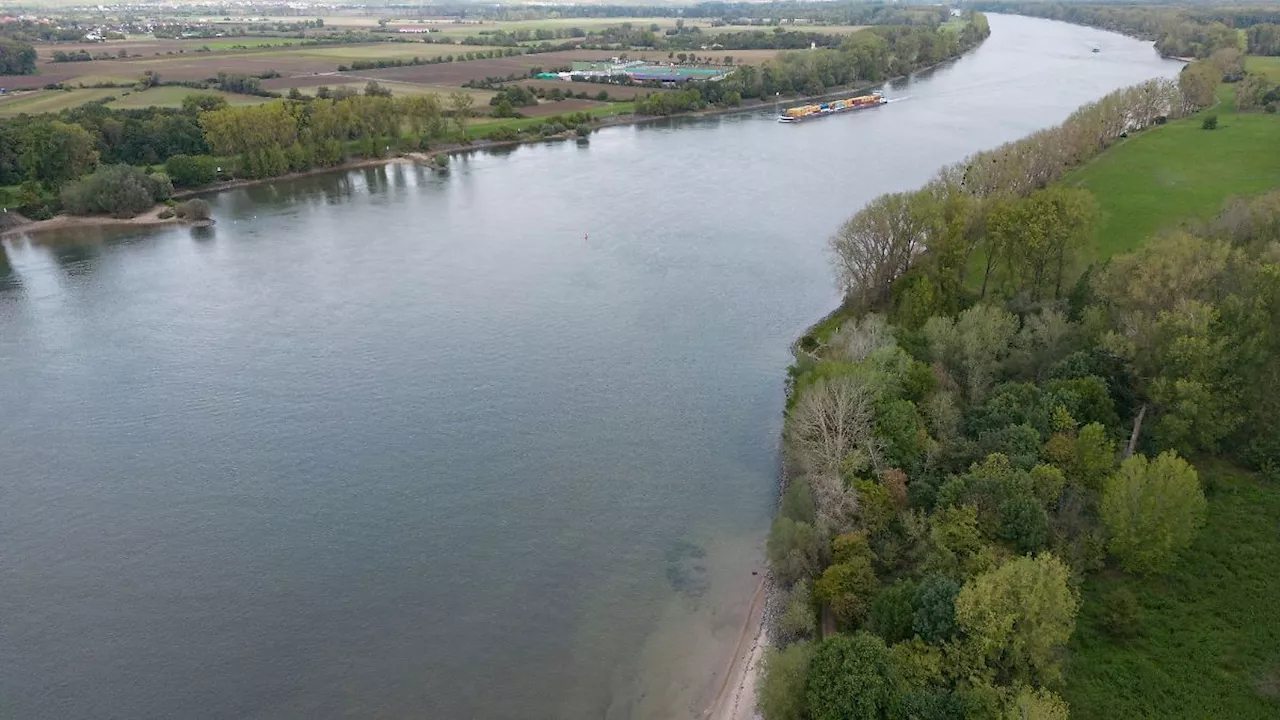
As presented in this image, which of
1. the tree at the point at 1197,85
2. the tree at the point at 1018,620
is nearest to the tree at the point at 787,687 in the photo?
the tree at the point at 1018,620

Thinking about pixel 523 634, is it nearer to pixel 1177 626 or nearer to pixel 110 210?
pixel 1177 626

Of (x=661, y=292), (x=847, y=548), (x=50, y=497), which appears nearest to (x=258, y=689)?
(x=50, y=497)

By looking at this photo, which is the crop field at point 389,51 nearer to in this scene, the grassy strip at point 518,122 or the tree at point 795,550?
the grassy strip at point 518,122

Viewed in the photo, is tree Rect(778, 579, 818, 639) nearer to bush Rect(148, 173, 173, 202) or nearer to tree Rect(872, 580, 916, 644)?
tree Rect(872, 580, 916, 644)

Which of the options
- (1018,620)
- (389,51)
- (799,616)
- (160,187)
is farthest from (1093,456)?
(389,51)

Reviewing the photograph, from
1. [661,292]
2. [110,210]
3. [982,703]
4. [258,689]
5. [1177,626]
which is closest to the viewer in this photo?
[982,703]
